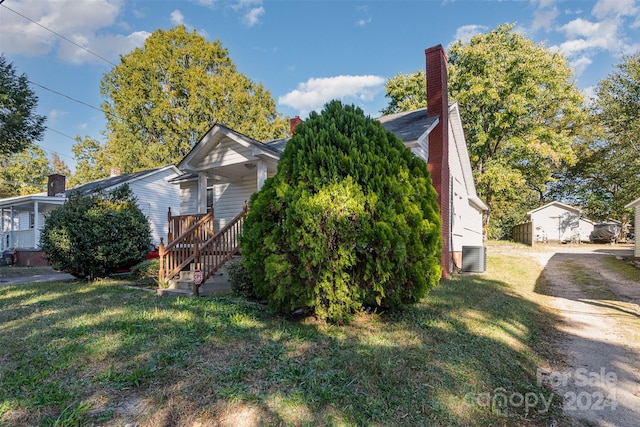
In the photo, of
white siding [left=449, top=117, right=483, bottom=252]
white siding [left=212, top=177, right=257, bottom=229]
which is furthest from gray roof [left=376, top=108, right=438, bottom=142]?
white siding [left=212, top=177, right=257, bottom=229]

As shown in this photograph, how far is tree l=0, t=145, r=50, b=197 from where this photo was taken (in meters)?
33.6

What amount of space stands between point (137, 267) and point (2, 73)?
38.2ft

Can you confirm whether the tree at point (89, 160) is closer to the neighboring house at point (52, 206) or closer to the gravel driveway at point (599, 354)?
the neighboring house at point (52, 206)

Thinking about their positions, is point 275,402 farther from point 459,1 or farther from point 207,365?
point 459,1

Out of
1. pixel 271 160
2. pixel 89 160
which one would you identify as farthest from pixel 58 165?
pixel 271 160

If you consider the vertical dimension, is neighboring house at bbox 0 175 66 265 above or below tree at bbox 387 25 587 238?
below

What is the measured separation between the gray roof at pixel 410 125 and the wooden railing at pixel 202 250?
433 cm

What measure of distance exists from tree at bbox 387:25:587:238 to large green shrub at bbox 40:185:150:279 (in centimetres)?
1933

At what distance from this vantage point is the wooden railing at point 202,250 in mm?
7064

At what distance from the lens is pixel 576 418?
289 cm

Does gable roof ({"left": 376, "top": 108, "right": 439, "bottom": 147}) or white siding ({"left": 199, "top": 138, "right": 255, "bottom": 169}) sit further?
white siding ({"left": 199, "top": 138, "right": 255, "bottom": 169})

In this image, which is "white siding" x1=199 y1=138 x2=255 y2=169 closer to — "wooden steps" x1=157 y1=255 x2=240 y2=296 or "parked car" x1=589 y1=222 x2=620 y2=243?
"wooden steps" x1=157 y1=255 x2=240 y2=296

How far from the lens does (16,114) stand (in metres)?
13.9

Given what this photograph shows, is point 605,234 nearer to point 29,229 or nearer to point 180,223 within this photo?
point 180,223
